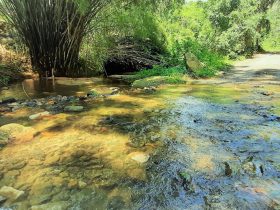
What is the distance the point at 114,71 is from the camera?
505 inches

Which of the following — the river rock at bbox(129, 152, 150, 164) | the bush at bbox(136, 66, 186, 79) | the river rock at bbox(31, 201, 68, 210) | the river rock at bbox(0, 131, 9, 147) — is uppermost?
the bush at bbox(136, 66, 186, 79)

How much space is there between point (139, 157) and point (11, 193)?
50.7 inches

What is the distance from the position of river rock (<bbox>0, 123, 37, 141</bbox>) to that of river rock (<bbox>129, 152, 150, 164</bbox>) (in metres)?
1.39

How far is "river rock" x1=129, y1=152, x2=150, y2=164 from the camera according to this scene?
136 inches

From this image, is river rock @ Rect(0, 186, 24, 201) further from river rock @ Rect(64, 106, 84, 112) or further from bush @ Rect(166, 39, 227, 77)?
bush @ Rect(166, 39, 227, 77)

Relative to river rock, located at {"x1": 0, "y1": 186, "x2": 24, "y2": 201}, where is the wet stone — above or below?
below

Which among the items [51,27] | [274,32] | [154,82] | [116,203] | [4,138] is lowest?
[116,203]

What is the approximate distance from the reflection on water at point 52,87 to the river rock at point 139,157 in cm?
431

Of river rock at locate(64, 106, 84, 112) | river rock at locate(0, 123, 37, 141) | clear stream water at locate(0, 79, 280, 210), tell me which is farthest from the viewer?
river rock at locate(64, 106, 84, 112)

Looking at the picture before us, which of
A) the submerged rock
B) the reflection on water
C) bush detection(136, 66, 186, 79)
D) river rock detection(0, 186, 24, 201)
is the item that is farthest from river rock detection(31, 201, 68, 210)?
bush detection(136, 66, 186, 79)

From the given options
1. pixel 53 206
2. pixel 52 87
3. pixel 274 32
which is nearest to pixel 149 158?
pixel 53 206

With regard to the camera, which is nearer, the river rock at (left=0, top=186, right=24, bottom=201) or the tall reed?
the river rock at (left=0, top=186, right=24, bottom=201)

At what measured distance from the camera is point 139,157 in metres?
3.53

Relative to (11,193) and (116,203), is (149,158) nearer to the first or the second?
(116,203)
